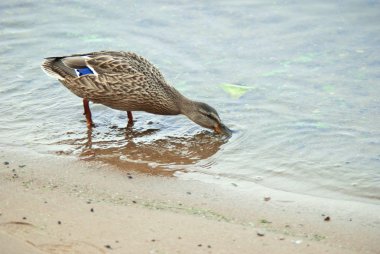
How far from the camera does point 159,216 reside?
5.13 meters

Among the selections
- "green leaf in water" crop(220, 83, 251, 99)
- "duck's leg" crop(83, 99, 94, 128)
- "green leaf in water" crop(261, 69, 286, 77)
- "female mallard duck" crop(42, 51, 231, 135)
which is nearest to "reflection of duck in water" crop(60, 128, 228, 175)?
"duck's leg" crop(83, 99, 94, 128)

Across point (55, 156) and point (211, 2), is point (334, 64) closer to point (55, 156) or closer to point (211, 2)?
point (211, 2)

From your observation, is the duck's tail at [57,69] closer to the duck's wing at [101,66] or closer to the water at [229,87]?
the duck's wing at [101,66]

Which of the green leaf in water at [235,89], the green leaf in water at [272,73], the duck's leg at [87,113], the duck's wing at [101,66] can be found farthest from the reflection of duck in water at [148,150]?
the green leaf in water at [272,73]

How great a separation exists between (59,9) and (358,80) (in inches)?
203

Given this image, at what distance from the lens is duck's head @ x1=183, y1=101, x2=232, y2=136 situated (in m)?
7.37

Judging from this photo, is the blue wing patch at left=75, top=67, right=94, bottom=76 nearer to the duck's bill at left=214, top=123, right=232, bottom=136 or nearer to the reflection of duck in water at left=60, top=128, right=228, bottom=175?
the reflection of duck in water at left=60, top=128, right=228, bottom=175

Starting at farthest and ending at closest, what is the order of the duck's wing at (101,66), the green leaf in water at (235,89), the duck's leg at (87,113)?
the green leaf in water at (235,89), the duck's wing at (101,66), the duck's leg at (87,113)

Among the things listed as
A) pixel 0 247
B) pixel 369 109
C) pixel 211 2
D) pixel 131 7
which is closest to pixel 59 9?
pixel 131 7

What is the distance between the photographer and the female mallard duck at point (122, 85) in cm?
764

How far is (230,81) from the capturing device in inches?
337

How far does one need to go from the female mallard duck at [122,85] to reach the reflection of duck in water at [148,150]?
291mm

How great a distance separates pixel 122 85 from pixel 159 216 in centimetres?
281

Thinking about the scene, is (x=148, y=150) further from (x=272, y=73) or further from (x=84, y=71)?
(x=272, y=73)
